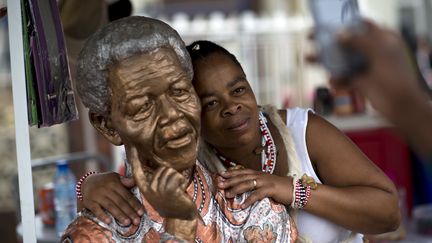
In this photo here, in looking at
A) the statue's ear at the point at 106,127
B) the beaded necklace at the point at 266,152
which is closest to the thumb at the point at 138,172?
the statue's ear at the point at 106,127

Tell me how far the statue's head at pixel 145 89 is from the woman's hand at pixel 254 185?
246mm

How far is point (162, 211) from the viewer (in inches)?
81.0

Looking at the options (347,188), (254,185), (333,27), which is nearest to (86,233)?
(254,185)

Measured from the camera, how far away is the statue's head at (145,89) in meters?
→ 2.15

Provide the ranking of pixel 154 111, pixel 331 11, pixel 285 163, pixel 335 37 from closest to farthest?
1. pixel 335 37
2. pixel 331 11
3. pixel 154 111
4. pixel 285 163

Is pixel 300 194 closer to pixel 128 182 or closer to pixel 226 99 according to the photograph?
pixel 226 99

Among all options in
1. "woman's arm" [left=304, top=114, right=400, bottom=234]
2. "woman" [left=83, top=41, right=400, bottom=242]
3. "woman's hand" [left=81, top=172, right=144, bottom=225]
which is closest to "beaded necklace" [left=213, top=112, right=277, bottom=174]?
"woman" [left=83, top=41, right=400, bottom=242]

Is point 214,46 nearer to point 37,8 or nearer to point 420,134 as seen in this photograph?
point 37,8

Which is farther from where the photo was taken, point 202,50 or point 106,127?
point 202,50

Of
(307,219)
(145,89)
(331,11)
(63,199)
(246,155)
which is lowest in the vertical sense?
(63,199)

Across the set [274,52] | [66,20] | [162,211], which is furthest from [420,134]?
[274,52]

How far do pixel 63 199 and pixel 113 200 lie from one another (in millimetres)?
1939

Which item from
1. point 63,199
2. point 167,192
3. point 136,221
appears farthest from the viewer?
point 63,199

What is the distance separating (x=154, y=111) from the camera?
2154mm
